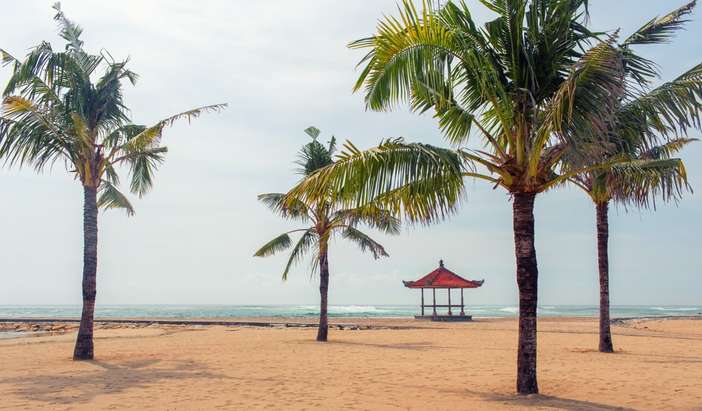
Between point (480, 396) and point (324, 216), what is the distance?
1145 cm

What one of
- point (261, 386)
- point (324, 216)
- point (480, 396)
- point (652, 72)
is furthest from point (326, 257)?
point (652, 72)

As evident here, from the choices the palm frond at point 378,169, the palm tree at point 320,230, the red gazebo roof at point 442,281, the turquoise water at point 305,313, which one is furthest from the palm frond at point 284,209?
the turquoise water at point 305,313

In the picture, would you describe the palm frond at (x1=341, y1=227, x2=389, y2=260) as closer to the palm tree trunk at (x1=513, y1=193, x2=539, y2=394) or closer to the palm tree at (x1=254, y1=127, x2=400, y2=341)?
the palm tree at (x1=254, y1=127, x2=400, y2=341)

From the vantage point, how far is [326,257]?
20.8 m

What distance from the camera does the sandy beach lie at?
9242mm

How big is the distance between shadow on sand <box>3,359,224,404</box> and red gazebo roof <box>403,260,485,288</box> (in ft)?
71.4

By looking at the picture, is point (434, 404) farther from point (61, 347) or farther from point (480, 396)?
point (61, 347)

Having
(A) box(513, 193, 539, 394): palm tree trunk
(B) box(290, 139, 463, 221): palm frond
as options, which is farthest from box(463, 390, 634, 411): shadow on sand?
(B) box(290, 139, 463, 221): palm frond

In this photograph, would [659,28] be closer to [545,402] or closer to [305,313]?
[545,402]

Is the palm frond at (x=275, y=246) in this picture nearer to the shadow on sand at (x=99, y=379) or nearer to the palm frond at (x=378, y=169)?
the shadow on sand at (x=99, y=379)

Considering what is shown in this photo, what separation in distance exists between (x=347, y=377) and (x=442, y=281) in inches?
919

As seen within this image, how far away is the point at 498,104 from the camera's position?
988cm

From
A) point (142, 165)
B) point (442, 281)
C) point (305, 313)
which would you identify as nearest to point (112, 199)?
point (142, 165)

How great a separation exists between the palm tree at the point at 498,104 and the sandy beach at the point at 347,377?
1556mm
